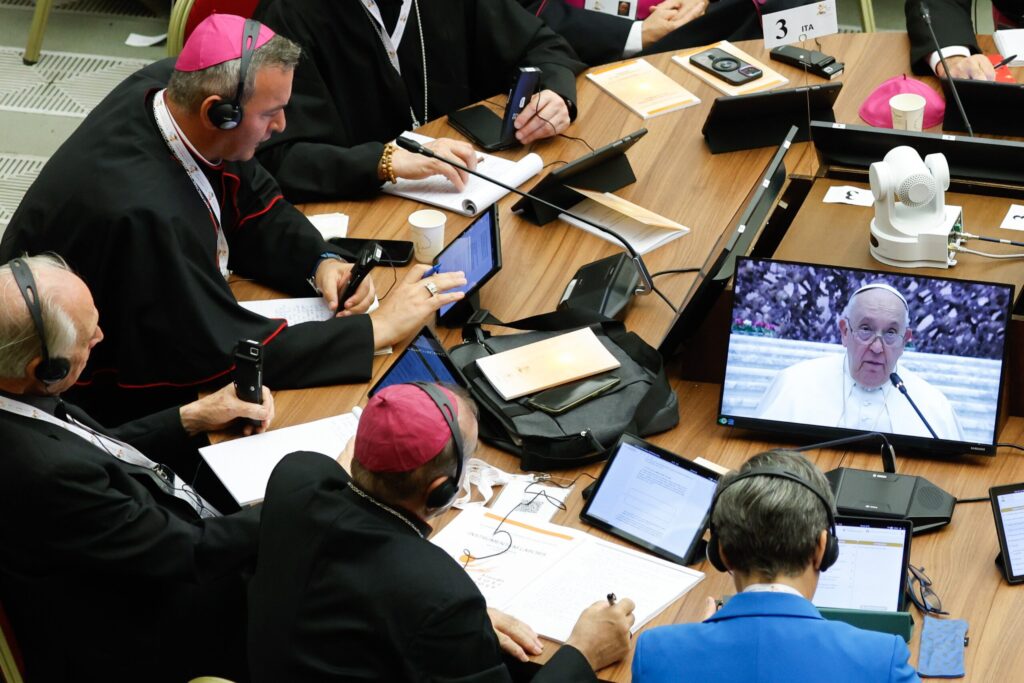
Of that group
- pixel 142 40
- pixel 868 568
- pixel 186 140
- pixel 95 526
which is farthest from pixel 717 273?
pixel 142 40

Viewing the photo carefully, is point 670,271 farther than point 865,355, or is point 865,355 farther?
point 670,271

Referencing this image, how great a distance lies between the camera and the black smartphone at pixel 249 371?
8.39 ft

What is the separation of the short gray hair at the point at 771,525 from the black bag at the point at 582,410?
0.66 metres

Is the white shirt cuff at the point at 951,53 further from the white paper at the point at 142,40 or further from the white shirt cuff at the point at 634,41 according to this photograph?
the white paper at the point at 142,40

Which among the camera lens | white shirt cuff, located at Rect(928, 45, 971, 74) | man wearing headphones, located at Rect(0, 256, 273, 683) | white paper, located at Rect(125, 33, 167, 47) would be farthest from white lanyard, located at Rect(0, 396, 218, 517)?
white paper, located at Rect(125, 33, 167, 47)

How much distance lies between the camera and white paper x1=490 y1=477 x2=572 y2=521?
2.42 m

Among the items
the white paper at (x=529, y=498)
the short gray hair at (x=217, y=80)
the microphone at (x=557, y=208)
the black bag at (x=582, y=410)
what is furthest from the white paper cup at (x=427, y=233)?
the white paper at (x=529, y=498)

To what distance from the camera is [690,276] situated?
2.99 meters

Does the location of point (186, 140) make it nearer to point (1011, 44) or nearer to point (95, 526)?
point (95, 526)

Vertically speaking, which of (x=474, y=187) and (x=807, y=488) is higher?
(x=807, y=488)

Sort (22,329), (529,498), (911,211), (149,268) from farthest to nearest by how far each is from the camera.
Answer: (911,211)
(149,268)
(529,498)
(22,329)

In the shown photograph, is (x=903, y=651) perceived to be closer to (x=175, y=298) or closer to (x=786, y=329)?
(x=786, y=329)

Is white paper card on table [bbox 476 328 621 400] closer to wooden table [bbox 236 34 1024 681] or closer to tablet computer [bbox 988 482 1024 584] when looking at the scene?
wooden table [bbox 236 34 1024 681]

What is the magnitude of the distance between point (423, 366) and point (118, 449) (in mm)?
652
